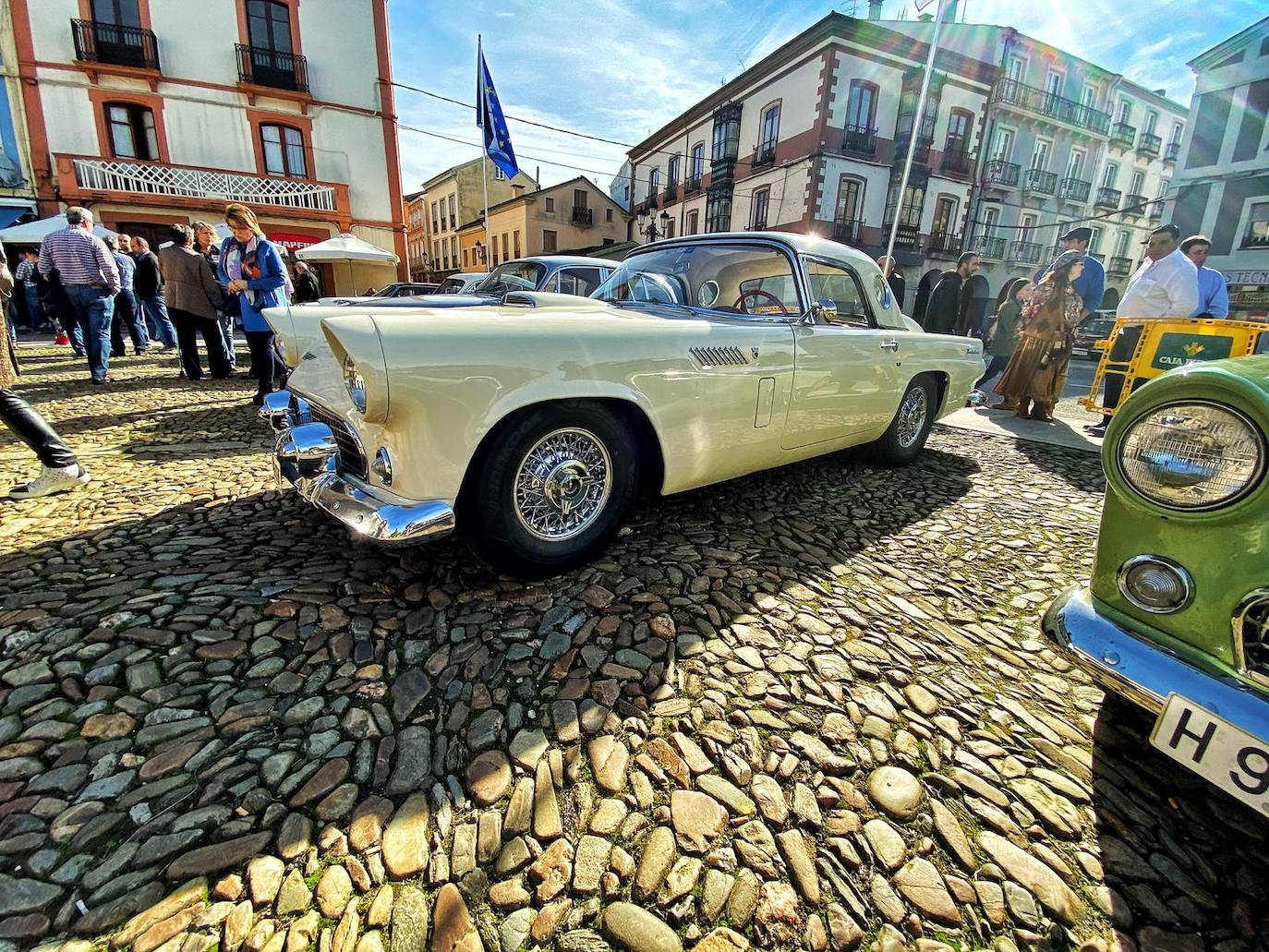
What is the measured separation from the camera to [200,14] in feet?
54.9

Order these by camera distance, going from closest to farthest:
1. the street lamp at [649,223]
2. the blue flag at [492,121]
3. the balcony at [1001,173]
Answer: the blue flag at [492,121] < the balcony at [1001,173] < the street lamp at [649,223]

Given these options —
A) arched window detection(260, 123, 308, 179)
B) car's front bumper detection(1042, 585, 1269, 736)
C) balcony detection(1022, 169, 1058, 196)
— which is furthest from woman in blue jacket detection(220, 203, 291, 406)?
balcony detection(1022, 169, 1058, 196)

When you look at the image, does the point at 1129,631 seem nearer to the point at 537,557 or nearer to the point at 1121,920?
the point at 1121,920

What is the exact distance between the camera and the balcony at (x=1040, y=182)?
26.2 m

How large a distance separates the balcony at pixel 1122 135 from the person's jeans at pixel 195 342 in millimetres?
39486

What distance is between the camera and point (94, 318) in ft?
20.8

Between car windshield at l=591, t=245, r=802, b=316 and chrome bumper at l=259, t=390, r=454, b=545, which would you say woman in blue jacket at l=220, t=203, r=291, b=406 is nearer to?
chrome bumper at l=259, t=390, r=454, b=545

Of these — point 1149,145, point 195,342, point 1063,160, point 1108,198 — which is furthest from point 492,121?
point 1149,145

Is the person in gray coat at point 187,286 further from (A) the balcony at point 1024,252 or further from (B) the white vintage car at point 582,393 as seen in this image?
(A) the balcony at point 1024,252

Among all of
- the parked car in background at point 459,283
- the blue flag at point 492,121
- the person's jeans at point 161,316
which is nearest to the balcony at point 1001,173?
the blue flag at point 492,121

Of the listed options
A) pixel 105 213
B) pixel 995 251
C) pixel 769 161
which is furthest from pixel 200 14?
pixel 995 251

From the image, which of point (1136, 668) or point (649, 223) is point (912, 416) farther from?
point (649, 223)

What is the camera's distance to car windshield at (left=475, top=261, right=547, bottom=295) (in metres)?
6.97

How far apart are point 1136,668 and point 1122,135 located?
4060 centimetres
